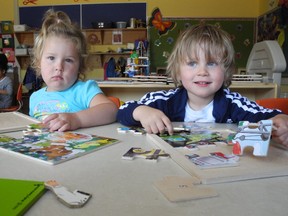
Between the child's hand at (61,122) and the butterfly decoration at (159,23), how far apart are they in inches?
172

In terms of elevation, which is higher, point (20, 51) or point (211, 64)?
point (20, 51)

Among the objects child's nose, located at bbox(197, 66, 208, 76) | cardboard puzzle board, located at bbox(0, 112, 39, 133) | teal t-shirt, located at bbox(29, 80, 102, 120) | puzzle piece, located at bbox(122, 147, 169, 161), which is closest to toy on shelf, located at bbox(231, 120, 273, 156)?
puzzle piece, located at bbox(122, 147, 169, 161)

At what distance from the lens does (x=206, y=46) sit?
94cm

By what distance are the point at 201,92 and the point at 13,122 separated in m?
0.59

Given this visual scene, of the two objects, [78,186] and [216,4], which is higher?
[216,4]

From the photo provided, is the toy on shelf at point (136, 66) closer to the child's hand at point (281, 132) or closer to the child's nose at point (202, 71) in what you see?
the child's nose at point (202, 71)

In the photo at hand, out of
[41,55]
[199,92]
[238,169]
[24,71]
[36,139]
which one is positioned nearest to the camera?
[238,169]

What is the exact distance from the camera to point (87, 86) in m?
1.16

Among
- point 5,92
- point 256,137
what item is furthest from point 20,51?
point 256,137

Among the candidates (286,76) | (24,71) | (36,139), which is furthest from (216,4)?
(36,139)

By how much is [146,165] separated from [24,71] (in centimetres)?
551

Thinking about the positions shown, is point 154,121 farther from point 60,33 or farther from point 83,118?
point 60,33

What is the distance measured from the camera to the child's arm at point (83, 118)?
28.8 inches

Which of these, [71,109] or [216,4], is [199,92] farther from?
[216,4]
